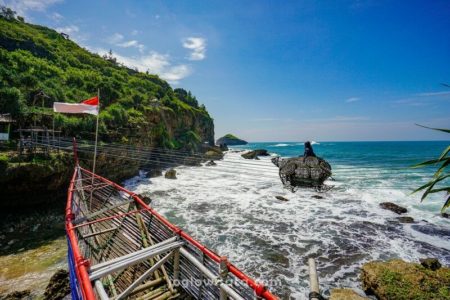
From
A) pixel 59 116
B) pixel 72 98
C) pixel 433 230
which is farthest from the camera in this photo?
pixel 72 98

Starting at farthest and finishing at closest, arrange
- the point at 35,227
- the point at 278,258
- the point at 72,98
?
the point at 72,98 < the point at 35,227 < the point at 278,258

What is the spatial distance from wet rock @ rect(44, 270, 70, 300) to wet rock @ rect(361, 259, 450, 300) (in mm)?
13581

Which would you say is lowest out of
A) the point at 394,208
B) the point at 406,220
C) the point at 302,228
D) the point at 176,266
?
the point at 302,228

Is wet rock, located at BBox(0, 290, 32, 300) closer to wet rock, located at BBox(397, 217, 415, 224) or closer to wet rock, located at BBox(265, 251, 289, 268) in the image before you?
wet rock, located at BBox(265, 251, 289, 268)

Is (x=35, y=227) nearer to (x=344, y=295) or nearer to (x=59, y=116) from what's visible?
(x=59, y=116)

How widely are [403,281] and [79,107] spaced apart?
1902 centimetres

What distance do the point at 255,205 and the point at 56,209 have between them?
18.6 m

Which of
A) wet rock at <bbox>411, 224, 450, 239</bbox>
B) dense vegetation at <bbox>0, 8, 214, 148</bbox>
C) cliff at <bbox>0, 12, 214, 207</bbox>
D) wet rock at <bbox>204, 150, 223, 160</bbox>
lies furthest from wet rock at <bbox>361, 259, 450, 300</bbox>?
dense vegetation at <bbox>0, 8, 214, 148</bbox>

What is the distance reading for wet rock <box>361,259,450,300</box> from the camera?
850 centimetres

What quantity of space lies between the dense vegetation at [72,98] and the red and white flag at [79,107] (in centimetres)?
1099

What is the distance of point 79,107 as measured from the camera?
12789 millimetres

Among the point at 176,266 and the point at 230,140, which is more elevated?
the point at 230,140

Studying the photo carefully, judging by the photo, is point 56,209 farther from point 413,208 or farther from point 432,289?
point 413,208

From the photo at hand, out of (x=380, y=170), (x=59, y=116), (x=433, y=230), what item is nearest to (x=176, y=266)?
(x=433, y=230)
